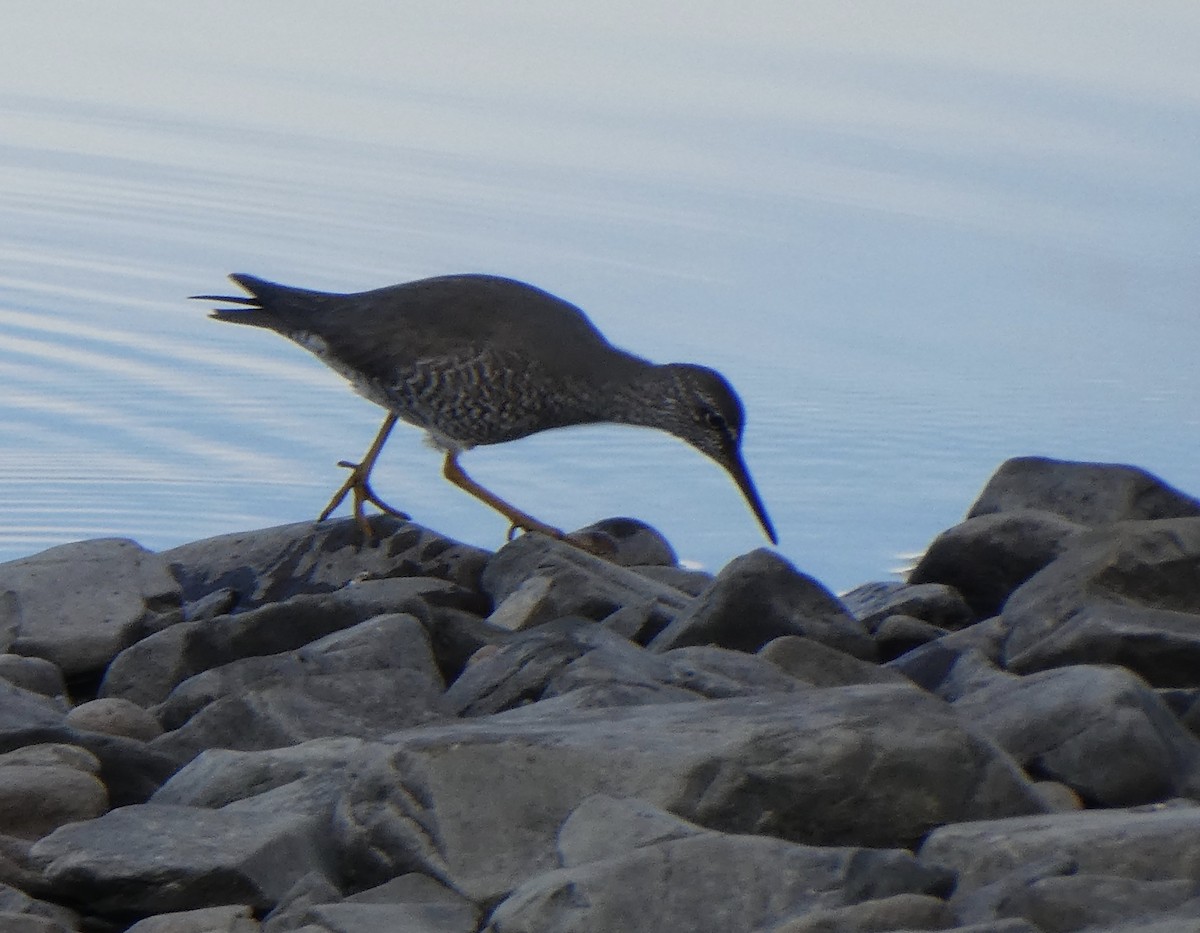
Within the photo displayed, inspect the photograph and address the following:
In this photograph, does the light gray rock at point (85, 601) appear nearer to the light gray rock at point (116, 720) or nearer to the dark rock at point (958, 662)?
the light gray rock at point (116, 720)

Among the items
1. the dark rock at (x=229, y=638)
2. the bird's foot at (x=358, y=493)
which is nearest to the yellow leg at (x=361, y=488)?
the bird's foot at (x=358, y=493)

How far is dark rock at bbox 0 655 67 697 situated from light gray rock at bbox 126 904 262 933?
6.07ft

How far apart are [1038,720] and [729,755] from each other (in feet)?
2.67

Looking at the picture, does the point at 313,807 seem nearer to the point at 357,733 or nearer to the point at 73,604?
the point at 357,733

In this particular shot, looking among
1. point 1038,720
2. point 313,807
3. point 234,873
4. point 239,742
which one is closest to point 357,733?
point 239,742

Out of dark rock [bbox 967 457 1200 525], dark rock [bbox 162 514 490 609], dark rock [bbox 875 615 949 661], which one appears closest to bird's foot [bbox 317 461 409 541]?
dark rock [bbox 162 514 490 609]

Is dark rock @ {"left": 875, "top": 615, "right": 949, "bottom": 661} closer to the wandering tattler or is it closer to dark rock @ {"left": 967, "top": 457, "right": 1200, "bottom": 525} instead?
dark rock @ {"left": 967, "top": 457, "right": 1200, "bottom": 525}

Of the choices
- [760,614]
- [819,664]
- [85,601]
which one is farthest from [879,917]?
[85,601]

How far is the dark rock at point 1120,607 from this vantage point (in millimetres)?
3908

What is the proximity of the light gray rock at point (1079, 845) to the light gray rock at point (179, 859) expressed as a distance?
40.9 inches

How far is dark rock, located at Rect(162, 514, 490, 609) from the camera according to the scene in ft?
17.2

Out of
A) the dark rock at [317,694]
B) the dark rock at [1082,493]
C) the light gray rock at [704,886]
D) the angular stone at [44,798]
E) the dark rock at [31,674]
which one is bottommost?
the dark rock at [31,674]

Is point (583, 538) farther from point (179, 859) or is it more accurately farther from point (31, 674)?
point (179, 859)

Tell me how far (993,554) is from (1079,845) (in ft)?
8.22
